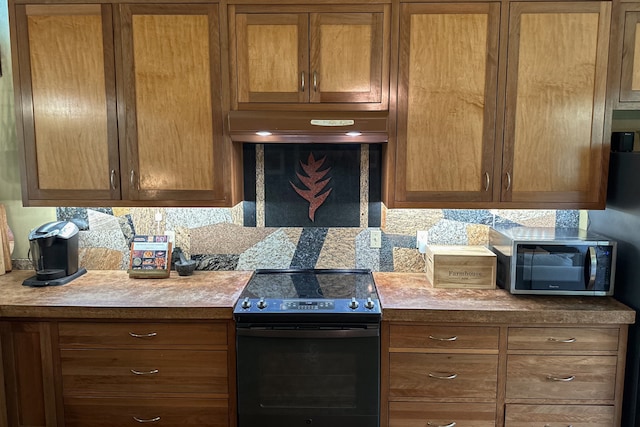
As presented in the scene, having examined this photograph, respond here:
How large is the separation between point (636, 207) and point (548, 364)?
0.82 meters

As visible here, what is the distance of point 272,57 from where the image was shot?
2.10 meters

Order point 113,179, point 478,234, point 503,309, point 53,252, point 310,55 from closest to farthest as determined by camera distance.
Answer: point 503,309, point 310,55, point 113,179, point 53,252, point 478,234

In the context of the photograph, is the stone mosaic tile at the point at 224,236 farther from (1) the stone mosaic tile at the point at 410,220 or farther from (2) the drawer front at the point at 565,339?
(2) the drawer front at the point at 565,339

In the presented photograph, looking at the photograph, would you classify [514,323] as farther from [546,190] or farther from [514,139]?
[514,139]

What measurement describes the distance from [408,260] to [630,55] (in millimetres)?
1485

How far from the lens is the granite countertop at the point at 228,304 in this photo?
198 cm

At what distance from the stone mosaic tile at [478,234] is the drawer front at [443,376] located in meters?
0.74

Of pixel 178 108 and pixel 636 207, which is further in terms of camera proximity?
pixel 178 108

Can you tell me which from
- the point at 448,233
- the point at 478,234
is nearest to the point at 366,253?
the point at 448,233

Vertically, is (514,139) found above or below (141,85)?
below

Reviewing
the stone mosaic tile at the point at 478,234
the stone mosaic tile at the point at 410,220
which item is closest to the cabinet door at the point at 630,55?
the stone mosaic tile at the point at 478,234

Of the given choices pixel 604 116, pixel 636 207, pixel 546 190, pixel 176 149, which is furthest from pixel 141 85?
pixel 636 207

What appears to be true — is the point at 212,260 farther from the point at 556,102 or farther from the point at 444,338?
the point at 556,102

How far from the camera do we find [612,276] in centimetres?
209
